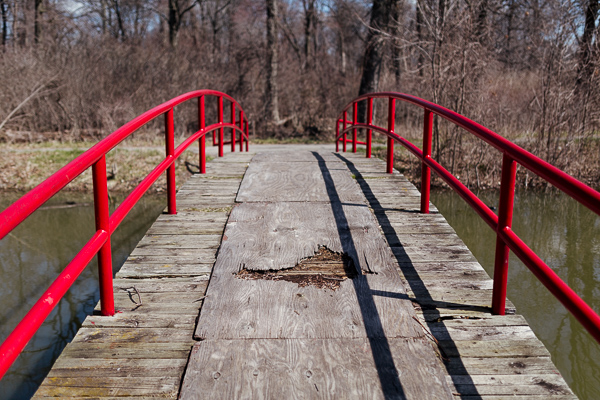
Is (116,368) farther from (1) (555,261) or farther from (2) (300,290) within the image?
(1) (555,261)

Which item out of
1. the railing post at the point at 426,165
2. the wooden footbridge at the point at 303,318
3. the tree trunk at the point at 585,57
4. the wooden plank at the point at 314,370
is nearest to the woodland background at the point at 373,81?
the tree trunk at the point at 585,57

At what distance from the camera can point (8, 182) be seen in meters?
13.4

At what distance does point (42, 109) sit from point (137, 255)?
1507cm

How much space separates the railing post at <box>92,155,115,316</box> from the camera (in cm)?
308

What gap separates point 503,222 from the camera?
3078 millimetres

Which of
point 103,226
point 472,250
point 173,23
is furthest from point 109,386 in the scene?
point 173,23

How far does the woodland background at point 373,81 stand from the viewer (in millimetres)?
12500

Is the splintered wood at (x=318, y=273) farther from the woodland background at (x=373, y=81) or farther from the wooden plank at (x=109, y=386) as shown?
the woodland background at (x=373, y=81)

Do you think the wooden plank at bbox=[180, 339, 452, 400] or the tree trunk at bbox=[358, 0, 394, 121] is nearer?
the wooden plank at bbox=[180, 339, 452, 400]

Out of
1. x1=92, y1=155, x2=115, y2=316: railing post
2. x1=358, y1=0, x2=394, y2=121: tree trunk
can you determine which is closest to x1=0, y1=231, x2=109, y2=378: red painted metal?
x1=92, y1=155, x2=115, y2=316: railing post

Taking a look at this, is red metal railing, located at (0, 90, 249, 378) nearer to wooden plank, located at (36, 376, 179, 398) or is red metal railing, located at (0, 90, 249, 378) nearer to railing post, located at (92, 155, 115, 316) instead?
railing post, located at (92, 155, 115, 316)

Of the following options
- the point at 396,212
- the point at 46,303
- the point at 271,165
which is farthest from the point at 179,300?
the point at 271,165

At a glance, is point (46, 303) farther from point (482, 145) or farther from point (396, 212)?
point (482, 145)

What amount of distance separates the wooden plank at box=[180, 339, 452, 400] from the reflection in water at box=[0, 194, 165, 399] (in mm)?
3604
